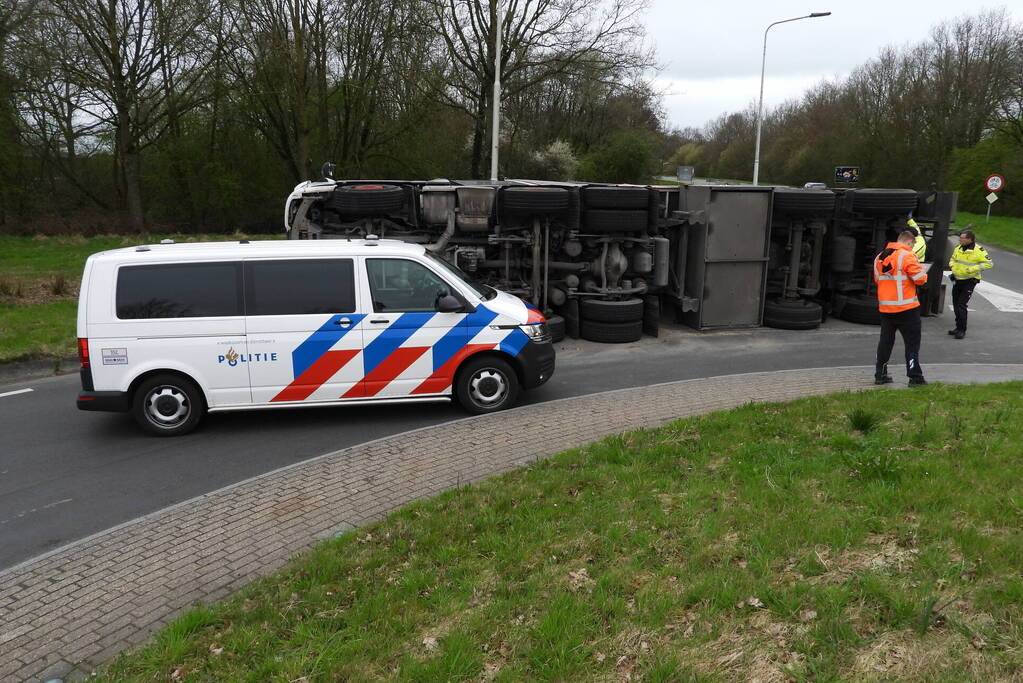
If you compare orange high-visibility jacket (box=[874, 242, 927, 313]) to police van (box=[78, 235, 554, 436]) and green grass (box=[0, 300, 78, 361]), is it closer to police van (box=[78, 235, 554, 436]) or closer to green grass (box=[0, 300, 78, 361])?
police van (box=[78, 235, 554, 436])

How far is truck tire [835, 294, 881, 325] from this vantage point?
1305 centimetres

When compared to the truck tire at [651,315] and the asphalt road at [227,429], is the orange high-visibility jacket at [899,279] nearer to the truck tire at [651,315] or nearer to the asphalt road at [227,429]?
the asphalt road at [227,429]

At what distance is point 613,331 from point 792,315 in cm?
315

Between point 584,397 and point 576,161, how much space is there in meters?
30.9

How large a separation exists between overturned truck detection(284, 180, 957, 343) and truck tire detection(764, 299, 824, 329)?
0.06ft

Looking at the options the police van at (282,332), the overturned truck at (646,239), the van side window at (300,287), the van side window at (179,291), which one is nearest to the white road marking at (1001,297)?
the overturned truck at (646,239)

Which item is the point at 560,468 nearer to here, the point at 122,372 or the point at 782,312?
the point at 122,372

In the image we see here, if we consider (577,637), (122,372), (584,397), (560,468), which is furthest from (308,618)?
(584,397)

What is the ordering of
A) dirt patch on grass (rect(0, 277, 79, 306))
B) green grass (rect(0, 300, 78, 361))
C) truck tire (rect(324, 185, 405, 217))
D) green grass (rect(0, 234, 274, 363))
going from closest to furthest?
green grass (rect(0, 300, 78, 361))
green grass (rect(0, 234, 274, 363))
truck tire (rect(324, 185, 405, 217))
dirt patch on grass (rect(0, 277, 79, 306))

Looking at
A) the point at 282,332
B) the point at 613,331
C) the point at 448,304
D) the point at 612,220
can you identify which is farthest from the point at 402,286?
the point at 613,331

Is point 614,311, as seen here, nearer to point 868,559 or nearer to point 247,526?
point 247,526

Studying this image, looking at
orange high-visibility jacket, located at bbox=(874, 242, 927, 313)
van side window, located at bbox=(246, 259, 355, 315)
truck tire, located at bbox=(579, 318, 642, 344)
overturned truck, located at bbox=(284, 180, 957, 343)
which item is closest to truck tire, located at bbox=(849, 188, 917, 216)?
overturned truck, located at bbox=(284, 180, 957, 343)

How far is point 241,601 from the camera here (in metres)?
4.22

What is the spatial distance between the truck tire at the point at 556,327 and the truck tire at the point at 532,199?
1623 mm
